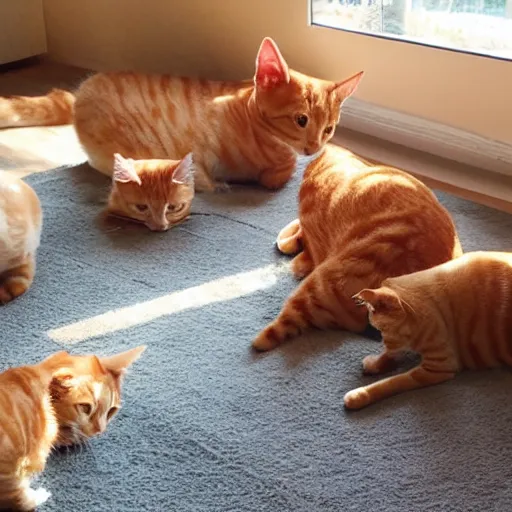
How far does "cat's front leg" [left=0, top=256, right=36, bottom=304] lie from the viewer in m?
1.90

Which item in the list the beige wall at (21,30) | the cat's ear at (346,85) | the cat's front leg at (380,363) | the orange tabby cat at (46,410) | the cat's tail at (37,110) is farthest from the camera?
the beige wall at (21,30)

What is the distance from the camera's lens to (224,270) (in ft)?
6.63

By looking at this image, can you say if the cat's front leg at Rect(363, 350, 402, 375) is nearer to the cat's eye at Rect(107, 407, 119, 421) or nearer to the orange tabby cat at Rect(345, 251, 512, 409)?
the orange tabby cat at Rect(345, 251, 512, 409)

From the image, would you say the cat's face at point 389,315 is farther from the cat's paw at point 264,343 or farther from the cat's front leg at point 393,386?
the cat's paw at point 264,343

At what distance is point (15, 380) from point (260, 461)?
17.8 inches

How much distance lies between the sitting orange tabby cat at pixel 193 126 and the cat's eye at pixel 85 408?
1.15 meters

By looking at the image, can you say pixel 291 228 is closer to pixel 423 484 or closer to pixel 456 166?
pixel 456 166

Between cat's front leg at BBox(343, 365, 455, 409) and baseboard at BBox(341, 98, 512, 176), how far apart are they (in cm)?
111

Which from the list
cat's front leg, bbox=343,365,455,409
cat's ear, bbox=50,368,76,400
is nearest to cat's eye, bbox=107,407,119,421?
cat's ear, bbox=50,368,76,400

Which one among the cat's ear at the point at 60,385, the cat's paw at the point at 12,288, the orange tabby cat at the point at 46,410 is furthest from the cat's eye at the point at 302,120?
the cat's ear at the point at 60,385

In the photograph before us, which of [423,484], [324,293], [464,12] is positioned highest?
[464,12]

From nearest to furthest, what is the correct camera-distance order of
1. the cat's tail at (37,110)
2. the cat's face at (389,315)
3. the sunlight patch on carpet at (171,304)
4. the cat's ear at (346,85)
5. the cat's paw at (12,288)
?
the cat's face at (389,315) → the sunlight patch on carpet at (171,304) → the cat's paw at (12,288) → the cat's ear at (346,85) → the cat's tail at (37,110)

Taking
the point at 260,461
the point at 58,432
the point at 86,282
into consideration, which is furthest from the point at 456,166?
the point at 58,432

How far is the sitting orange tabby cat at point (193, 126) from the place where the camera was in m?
2.41
